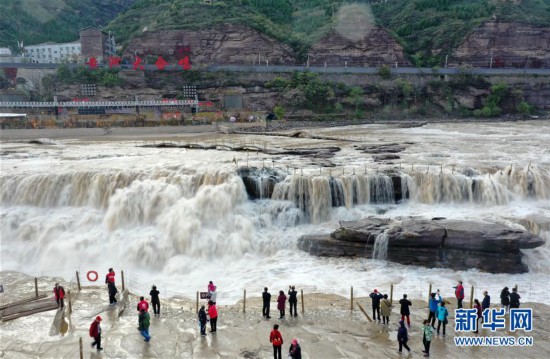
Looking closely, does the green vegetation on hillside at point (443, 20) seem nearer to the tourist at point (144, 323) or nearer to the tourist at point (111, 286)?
the tourist at point (111, 286)

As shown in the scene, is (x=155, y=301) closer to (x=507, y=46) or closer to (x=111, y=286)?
(x=111, y=286)

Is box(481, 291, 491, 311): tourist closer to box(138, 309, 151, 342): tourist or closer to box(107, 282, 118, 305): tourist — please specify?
box(138, 309, 151, 342): tourist

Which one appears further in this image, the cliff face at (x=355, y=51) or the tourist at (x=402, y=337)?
the cliff face at (x=355, y=51)

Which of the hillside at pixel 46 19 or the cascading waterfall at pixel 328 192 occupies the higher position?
the hillside at pixel 46 19

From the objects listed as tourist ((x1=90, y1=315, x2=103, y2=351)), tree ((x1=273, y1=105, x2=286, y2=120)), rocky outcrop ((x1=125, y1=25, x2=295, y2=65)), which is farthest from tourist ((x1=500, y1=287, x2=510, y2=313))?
rocky outcrop ((x1=125, y1=25, x2=295, y2=65))

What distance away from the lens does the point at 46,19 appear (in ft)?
408

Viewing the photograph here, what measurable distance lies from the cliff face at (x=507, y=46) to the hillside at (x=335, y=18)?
177 cm

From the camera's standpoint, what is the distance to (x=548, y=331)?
1425cm

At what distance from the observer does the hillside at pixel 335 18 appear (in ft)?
301

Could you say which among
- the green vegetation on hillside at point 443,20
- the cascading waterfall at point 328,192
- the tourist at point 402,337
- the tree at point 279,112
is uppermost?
the green vegetation on hillside at point 443,20

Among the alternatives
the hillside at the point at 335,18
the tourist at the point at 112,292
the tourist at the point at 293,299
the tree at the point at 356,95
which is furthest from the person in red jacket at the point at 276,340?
the hillside at the point at 335,18

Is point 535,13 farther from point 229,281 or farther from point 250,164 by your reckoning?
point 229,281

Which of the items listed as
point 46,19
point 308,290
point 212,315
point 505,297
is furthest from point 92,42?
point 505,297

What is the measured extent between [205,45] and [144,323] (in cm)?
8046
